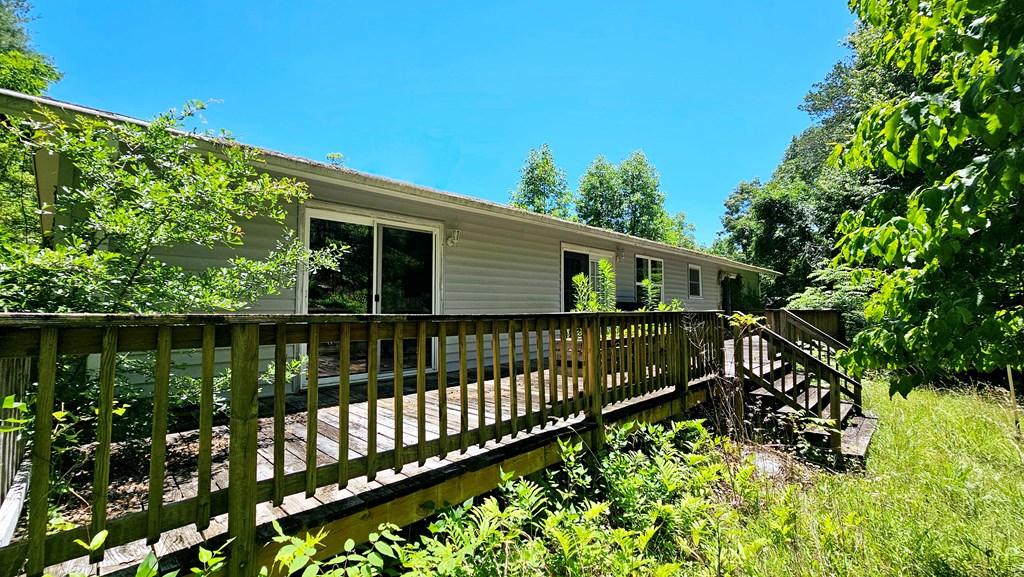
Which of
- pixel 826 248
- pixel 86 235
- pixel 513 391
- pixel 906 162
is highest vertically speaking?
pixel 826 248

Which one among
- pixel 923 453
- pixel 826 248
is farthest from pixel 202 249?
pixel 826 248

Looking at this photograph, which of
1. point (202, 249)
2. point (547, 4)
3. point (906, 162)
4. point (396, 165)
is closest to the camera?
point (906, 162)

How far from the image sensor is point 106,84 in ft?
46.8

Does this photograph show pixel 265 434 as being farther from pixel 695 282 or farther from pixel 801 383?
pixel 695 282

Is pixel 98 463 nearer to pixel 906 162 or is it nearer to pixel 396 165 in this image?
pixel 906 162

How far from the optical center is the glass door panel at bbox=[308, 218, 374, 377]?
15.8 feet

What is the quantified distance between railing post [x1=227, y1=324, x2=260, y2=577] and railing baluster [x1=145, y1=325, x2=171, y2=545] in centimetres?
21

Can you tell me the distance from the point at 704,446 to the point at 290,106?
17.1 m

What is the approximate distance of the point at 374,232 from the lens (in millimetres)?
5168

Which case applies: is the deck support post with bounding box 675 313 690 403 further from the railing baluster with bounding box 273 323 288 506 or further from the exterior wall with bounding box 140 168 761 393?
the railing baluster with bounding box 273 323 288 506

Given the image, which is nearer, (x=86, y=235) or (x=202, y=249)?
(x=86, y=235)

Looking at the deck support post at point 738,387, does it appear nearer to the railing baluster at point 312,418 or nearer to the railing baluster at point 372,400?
the railing baluster at point 372,400

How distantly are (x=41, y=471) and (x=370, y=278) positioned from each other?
12.9 ft

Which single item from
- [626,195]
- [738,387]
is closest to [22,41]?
[738,387]
